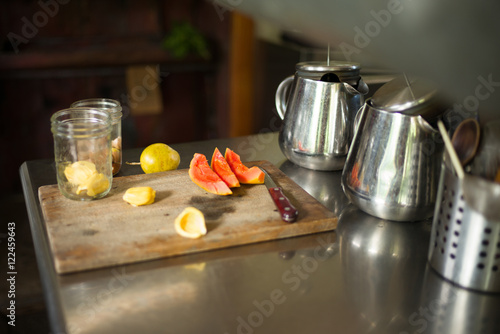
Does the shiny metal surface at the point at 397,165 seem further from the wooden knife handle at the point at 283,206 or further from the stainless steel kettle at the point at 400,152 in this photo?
the wooden knife handle at the point at 283,206

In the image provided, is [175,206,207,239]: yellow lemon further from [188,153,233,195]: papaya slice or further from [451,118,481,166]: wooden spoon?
[451,118,481,166]: wooden spoon

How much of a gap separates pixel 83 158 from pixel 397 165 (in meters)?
0.64

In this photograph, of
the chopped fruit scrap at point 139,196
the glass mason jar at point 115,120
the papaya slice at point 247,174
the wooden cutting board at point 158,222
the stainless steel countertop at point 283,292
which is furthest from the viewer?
the glass mason jar at point 115,120

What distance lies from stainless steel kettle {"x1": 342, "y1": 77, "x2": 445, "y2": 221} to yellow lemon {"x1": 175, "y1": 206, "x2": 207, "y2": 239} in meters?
0.32

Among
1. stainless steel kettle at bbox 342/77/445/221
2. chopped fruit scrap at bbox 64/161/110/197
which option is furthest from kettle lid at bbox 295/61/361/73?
chopped fruit scrap at bbox 64/161/110/197

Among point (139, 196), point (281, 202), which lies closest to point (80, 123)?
point (139, 196)

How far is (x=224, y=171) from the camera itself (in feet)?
3.45

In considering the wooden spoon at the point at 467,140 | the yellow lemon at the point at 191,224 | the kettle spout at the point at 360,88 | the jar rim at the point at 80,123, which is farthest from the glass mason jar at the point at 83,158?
the wooden spoon at the point at 467,140

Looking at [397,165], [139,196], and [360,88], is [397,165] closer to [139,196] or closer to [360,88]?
[360,88]

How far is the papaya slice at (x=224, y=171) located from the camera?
1019 mm

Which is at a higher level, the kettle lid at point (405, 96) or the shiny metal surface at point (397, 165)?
the kettle lid at point (405, 96)

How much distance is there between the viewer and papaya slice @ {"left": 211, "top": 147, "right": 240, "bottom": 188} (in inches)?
40.1

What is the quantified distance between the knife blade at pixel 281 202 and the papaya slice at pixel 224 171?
8 cm

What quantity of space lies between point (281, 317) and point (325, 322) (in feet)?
0.20
